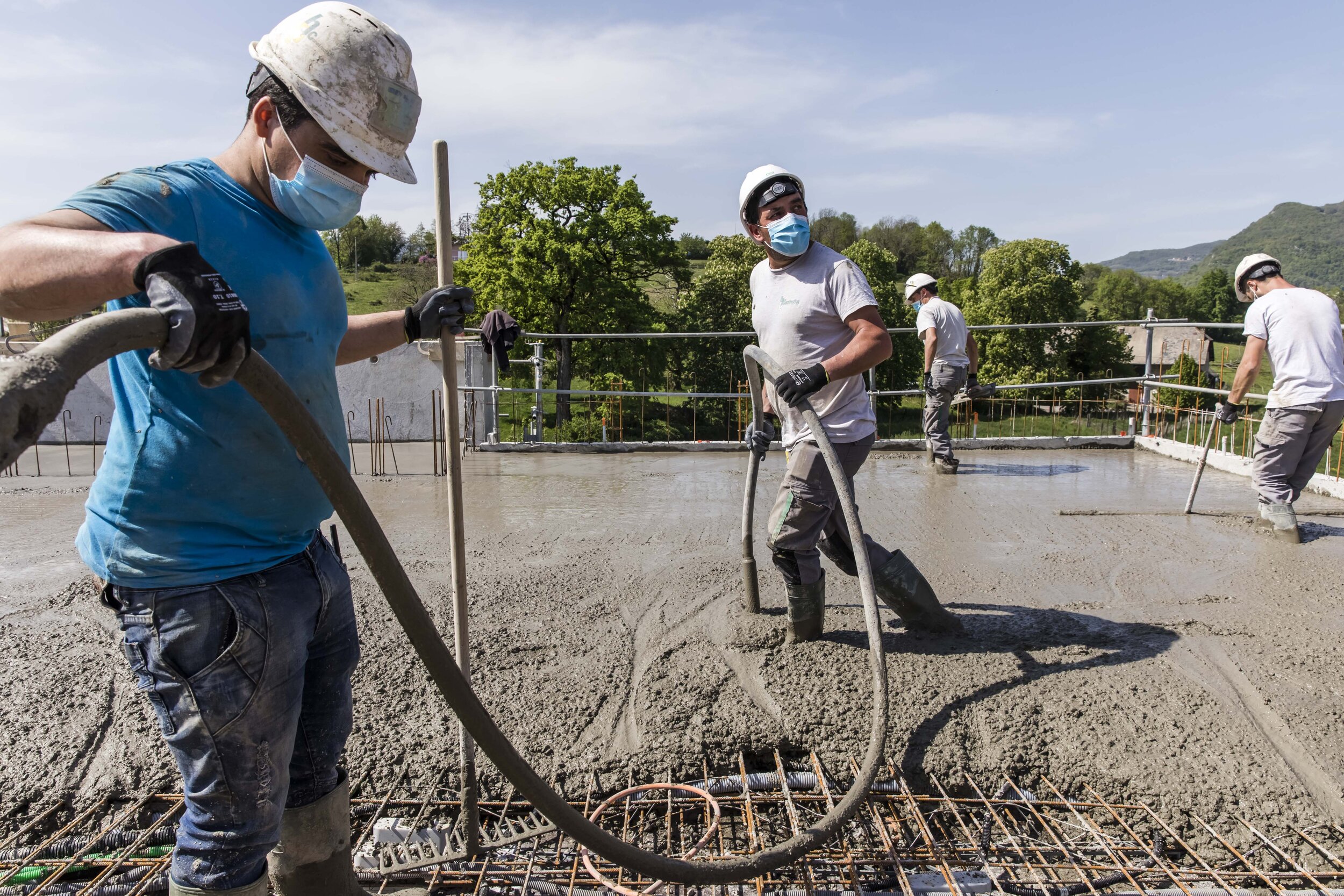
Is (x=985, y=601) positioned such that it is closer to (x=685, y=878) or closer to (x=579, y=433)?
(x=685, y=878)

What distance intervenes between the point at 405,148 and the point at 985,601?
11.3ft

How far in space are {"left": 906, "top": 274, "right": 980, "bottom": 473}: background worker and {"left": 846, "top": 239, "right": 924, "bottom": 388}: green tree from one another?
90.8 feet

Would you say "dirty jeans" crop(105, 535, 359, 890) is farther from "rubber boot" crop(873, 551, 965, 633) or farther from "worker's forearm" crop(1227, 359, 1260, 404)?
"worker's forearm" crop(1227, 359, 1260, 404)

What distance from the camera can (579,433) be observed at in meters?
25.3

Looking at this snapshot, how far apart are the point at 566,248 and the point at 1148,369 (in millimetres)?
27289

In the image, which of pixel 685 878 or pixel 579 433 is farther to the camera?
pixel 579 433

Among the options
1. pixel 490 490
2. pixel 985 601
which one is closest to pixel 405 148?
pixel 985 601

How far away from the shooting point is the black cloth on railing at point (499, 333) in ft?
9.31

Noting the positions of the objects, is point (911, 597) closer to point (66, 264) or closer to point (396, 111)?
point (396, 111)

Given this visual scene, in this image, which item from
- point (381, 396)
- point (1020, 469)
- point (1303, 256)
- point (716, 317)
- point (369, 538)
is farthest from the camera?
point (1303, 256)

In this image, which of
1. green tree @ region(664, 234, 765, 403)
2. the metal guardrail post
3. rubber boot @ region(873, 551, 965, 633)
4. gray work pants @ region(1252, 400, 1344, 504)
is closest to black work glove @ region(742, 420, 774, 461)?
rubber boot @ region(873, 551, 965, 633)

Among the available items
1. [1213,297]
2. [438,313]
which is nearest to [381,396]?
[438,313]

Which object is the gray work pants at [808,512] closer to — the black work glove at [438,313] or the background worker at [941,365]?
the black work glove at [438,313]

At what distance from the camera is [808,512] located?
3377mm
